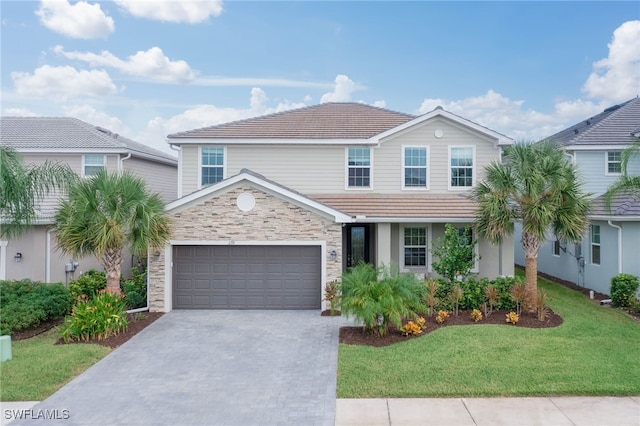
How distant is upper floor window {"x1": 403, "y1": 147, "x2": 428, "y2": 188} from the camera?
674 inches

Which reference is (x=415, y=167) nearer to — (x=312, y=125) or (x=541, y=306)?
(x=312, y=125)

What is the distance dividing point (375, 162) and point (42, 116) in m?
17.1

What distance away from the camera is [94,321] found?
10.9m

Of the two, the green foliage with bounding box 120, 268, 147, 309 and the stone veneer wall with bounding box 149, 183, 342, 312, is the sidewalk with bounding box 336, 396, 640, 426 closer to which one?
the stone veneer wall with bounding box 149, 183, 342, 312

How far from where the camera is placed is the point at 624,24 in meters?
18.8

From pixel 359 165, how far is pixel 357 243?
3.21 meters

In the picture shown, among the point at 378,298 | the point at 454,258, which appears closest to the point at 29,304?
the point at 378,298

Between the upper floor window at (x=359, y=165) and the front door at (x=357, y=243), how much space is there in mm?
1827

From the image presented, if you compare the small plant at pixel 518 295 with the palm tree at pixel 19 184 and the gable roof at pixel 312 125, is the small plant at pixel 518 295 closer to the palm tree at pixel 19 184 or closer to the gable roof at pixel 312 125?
the gable roof at pixel 312 125

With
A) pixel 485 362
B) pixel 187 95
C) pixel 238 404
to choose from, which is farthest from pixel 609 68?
pixel 238 404

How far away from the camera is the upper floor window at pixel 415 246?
16.7 metres

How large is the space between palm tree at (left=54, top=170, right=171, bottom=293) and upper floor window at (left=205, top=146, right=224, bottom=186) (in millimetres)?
4719

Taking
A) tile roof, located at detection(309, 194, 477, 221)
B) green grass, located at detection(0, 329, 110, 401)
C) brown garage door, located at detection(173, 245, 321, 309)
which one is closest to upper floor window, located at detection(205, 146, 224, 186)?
tile roof, located at detection(309, 194, 477, 221)

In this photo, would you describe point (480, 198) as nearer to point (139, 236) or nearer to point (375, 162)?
point (375, 162)
